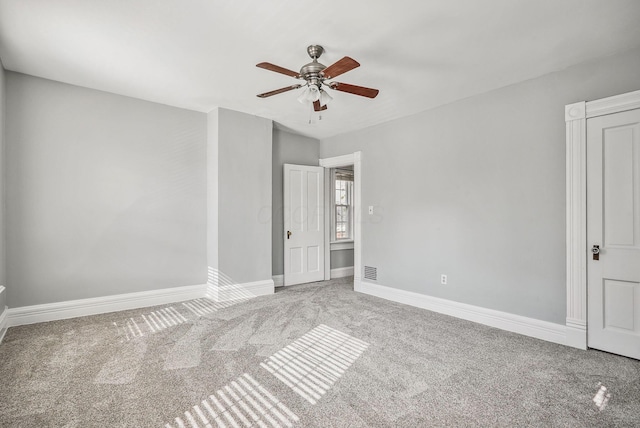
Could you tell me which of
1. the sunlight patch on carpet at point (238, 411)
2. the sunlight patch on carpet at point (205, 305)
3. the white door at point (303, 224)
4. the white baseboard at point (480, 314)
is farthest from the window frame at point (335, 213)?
the sunlight patch on carpet at point (238, 411)

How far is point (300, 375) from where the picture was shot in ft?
8.09

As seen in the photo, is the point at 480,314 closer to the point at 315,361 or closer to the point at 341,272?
the point at 315,361

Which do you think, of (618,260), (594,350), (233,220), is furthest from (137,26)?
(594,350)

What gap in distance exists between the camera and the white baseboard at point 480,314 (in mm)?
3178

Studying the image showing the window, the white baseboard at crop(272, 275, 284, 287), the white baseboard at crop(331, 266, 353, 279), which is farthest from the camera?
the window

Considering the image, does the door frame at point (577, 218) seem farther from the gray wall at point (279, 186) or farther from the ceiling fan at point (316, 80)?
the gray wall at point (279, 186)

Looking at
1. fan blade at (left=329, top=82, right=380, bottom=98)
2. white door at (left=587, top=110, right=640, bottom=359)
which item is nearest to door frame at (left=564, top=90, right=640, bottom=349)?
white door at (left=587, top=110, right=640, bottom=359)

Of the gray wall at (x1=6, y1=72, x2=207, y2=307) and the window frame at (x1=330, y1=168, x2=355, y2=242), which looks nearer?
the gray wall at (x1=6, y1=72, x2=207, y2=307)

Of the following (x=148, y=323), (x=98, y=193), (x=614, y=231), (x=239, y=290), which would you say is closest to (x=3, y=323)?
(x=148, y=323)

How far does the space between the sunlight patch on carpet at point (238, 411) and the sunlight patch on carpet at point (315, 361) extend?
22 centimetres

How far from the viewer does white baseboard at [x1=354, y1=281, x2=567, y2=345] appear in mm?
3178

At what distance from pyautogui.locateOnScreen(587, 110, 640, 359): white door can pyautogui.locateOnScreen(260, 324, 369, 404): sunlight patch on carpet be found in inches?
86.8

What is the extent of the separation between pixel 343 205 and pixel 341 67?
13.9ft

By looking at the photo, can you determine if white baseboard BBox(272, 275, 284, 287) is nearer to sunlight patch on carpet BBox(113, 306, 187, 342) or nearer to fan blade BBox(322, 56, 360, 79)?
sunlight patch on carpet BBox(113, 306, 187, 342)
